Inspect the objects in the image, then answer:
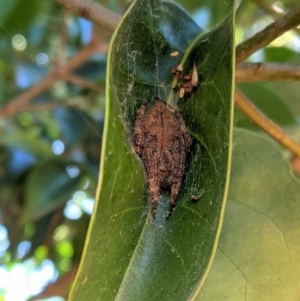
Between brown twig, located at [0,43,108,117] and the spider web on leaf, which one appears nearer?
the spider web on leaf

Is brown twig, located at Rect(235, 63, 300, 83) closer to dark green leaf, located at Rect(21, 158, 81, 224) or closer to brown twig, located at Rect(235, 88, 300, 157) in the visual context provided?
brown twig, located at Rect(235, 88, 300, 157)

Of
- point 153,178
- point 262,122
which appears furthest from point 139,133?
point 262,122

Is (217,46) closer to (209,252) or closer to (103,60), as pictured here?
(209,252)

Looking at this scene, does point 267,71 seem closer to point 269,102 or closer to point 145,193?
point 145,193

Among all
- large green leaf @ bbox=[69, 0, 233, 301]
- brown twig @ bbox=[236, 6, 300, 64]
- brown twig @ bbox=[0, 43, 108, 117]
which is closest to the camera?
large green leaf @ bbox=[69, 0, 233, 301]

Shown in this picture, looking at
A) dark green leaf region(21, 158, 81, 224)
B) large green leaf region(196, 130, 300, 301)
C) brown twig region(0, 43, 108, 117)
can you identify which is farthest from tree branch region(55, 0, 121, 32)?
dark green leaf region(21, 158, 81, 224)

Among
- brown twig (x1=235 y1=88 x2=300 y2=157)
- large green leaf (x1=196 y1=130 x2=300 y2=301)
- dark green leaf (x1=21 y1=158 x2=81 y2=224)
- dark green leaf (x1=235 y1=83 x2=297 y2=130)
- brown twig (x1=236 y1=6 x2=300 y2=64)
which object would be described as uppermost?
brown twig (x1=236 y1=6 x2=300 y2=64)
